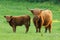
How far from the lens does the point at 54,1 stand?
49125 mm

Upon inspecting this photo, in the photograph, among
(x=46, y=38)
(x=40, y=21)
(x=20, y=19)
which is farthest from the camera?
(x=20, y=19)

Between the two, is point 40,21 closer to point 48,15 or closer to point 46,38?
point 48,15

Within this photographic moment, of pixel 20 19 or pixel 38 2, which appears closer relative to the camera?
pixel 20 19

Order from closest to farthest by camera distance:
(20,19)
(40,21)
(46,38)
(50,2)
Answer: (46,38) → (40,21) → (20,19) → (50,2)

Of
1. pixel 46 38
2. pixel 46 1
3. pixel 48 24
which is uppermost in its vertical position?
pixel 46 38

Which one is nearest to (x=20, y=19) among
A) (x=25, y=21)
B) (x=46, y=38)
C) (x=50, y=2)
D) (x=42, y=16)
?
(x=25, y=21)

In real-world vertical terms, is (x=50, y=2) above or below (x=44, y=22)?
below

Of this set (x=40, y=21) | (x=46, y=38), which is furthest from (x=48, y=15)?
(x=46, y=38)

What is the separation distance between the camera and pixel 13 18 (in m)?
19.6

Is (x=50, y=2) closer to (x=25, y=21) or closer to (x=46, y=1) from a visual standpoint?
(x=46, y=1)

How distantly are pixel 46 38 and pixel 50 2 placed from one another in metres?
34.5

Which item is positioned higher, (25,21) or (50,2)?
(25,21)

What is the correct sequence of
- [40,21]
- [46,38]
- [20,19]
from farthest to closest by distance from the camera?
1. [20,19]
2. [40,21]
3. [46,38]

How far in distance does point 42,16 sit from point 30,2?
31446 mm
